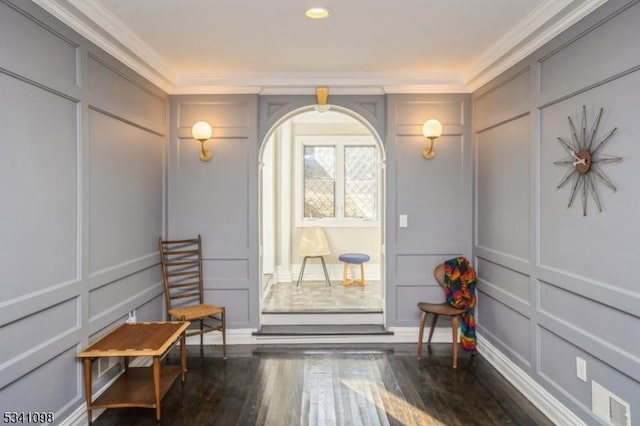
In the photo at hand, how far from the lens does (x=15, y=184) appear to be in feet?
6.29

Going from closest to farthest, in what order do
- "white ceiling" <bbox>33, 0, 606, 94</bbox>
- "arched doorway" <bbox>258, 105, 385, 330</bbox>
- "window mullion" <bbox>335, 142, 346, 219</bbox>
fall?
"white ceiling" <bbox>33, 0, 606, 94</bbox> → "arched doorway" <bbox>258, 105, 385, 330</bbox> → "window mullion" <bbox>335, 142, 346, 219</bbox>

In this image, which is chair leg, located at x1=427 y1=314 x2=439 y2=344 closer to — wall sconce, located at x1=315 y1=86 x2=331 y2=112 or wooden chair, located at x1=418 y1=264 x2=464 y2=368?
wooden chair, located at x1=418 y1=264 x2=464 y2=368

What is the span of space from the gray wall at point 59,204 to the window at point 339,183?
3341 millimetres

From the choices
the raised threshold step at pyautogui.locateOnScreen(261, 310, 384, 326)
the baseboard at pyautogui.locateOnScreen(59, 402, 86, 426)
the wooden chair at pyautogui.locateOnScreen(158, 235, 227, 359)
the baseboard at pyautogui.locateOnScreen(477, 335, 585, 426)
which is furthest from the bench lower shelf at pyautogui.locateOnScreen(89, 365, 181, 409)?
the baseboard at pyautogui.locateOnScreen(477, 335, 585, 426)

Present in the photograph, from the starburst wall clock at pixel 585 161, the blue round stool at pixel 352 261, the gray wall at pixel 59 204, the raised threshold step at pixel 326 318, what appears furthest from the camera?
the blue round stool at pixel 352 261

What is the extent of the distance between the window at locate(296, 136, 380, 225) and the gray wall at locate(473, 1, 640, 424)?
2761 mm

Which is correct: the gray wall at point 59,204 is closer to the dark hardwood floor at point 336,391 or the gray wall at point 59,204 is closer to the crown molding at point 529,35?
the dark hardwood floor at point 336,391

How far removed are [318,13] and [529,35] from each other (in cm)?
147

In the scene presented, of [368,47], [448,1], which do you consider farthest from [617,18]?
[368,47]

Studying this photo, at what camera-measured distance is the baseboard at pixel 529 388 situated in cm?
245

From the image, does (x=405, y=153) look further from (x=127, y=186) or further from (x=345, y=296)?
(x=127, y=186)

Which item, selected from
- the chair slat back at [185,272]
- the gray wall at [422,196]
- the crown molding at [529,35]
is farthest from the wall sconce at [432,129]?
the chair slat back at [185,272]

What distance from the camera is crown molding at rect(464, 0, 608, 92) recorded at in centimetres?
229

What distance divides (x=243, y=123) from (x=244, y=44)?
987 millimetres
